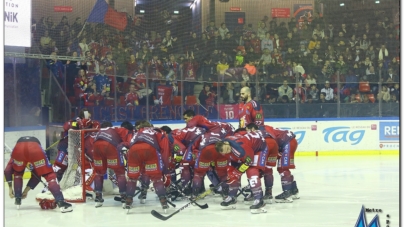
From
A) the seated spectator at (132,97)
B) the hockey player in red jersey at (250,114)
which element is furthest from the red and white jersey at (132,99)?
the hockey player in red jersey at (250,114)

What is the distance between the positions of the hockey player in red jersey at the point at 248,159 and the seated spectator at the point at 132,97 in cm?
258

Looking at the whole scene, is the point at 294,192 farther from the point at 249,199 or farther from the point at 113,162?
the point at 113,162

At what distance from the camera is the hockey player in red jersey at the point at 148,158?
6.38m

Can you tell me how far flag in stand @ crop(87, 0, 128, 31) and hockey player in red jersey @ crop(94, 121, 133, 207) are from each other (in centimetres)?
256

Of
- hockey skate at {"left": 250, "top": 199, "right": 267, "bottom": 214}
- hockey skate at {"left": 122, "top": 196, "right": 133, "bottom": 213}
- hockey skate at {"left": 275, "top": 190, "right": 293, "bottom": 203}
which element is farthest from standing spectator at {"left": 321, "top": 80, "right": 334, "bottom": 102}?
hockey skate at {"left": 122, "top": 196, "right": 133, "bottom": 213}

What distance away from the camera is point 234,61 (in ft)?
35.0

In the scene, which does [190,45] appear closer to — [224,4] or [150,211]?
[224,4]

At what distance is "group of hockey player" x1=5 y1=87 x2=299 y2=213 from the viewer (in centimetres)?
634

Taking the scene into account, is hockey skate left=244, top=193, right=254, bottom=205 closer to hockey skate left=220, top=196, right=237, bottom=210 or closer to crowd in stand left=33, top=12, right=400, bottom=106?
hockey skate left=220, top=196, right=237, bottom=210

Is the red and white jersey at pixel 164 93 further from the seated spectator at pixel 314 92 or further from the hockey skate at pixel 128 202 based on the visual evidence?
the hockey skate at pixel 128 202

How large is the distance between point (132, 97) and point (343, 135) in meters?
3.95

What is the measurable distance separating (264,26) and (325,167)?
2226 millimetres

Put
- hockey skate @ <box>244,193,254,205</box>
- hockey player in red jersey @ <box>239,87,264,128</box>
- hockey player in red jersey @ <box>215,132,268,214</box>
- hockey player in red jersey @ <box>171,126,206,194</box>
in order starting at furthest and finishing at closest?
1. hockey player in red jersey @ <box>239,87,264,128</box>
2. hockey player in red jersey @ <box>171,126,206,194</box>
3. hockey skate @ <box>244,193,254,205</box>
4. hockey player in red jersey @ <box>215,132,268,214</box>

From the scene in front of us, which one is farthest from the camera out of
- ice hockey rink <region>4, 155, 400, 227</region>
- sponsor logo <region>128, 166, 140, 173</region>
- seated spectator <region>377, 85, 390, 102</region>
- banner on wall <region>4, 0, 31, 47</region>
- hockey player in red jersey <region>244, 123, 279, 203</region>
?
seated spectator <region>377, 85, 390, 102</region>
